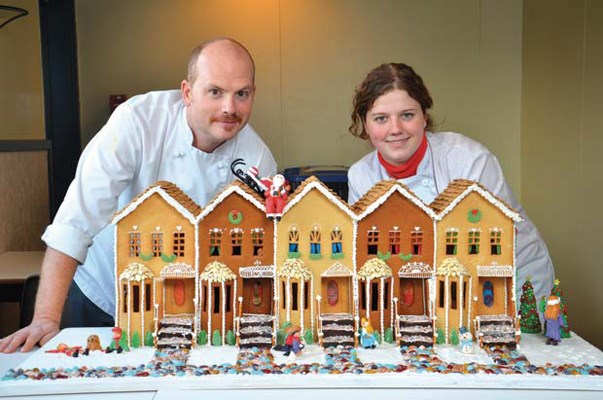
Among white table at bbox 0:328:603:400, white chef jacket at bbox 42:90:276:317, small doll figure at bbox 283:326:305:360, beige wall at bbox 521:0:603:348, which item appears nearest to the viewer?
white table at bbox 0:328:603:400

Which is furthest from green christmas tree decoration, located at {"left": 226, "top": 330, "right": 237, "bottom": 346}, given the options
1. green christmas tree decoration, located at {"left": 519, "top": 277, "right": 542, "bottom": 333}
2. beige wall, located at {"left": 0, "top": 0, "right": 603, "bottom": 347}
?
beige wall, located at {"left": 0, "top": 0, "right": 603, "bottom": 347}

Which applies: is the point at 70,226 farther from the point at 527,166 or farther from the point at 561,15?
the point at 527,166

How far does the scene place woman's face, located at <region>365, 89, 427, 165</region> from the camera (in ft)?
8.87

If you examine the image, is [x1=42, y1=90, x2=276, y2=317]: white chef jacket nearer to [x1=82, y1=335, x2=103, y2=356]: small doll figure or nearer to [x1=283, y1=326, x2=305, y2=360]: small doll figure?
[x1=82, y1=335, x2=103, y2=356]: small doll figure

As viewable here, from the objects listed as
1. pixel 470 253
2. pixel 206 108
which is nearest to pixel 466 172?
pixel 470 253

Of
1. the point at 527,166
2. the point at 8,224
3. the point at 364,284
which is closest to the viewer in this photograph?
the point at 364,284

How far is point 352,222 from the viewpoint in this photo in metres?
2.13

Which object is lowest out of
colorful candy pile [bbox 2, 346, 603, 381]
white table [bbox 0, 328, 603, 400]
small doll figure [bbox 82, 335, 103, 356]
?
white table [bbox 0, 328, 603, 400]

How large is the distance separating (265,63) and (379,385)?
384 cm

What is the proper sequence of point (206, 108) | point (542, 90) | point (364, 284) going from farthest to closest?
point (542, 90)
point (206, 108)
point (364, 284)

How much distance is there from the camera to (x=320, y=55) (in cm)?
536

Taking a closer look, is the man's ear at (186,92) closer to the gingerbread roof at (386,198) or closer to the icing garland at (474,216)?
the gingerbread roof at (386,198)

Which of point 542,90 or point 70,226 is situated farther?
point 542,90

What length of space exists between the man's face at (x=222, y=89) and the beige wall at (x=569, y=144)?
2134mm
